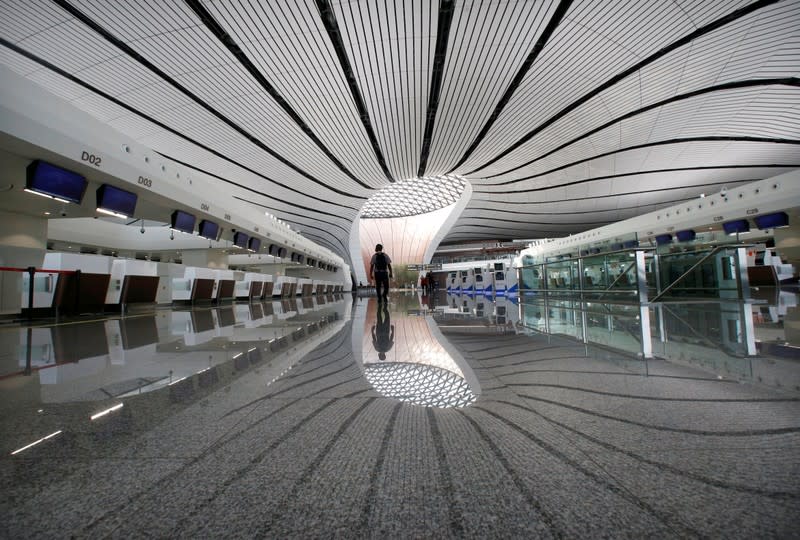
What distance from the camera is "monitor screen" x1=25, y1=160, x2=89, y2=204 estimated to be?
22.2 ft

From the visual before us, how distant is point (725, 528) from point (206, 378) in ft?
6.68

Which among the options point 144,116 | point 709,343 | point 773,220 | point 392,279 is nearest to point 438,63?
point 392,279

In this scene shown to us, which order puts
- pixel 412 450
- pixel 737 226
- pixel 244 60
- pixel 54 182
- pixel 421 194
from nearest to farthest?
pixel 412 450
pixel 54 182
pixel 244 60
pixel 737 226
pixel 421 194

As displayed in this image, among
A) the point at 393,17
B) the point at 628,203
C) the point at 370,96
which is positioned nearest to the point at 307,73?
the point at 370,96

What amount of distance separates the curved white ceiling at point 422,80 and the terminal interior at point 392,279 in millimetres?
113

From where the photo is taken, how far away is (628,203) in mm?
32031

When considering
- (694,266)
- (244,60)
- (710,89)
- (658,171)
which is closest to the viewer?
(694,266)

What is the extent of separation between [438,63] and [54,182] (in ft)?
35.7

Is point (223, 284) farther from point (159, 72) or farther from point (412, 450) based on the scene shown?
point (412, 450)

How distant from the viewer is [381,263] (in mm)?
10047

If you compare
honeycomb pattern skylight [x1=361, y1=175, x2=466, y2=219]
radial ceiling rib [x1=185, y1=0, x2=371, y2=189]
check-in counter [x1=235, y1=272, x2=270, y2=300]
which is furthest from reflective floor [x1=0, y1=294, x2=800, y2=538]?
honeycomb pattern skylight [x1=361, y1=175, x2=466, y2=219]

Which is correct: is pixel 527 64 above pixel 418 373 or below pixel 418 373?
above

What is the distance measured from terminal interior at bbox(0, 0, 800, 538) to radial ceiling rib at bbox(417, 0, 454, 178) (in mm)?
102

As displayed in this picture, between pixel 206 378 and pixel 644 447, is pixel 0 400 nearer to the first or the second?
pixel 206 378
